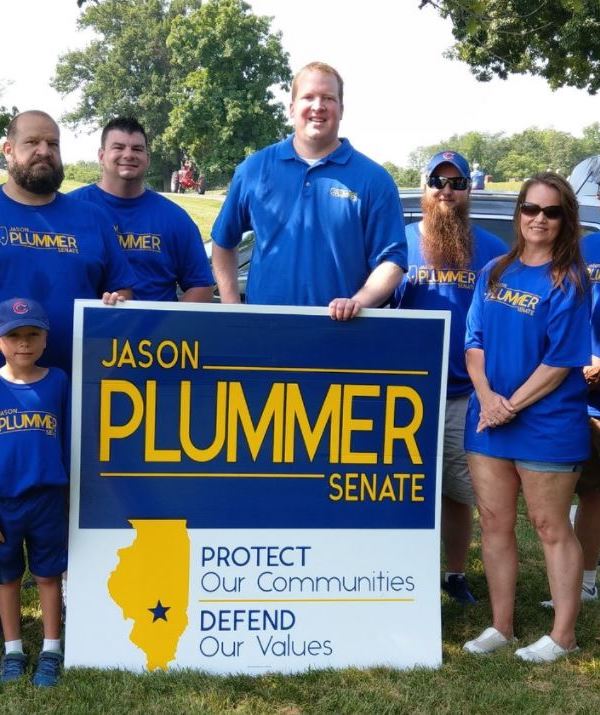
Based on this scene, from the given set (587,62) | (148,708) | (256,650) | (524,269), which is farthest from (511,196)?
(587,62)

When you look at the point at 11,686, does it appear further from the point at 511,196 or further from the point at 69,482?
the point at 511,196

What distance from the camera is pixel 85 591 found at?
129 inches

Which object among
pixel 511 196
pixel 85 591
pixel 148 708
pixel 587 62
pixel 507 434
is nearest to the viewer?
pixel 148 708

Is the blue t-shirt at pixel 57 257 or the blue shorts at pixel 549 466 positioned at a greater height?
the blue t-shirt at pixel 57 257

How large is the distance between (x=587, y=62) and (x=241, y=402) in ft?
58.7

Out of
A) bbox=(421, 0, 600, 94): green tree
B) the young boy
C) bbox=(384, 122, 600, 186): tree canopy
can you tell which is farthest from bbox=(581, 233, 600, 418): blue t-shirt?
bbox=(384, 122, 600, 186): tree canopy

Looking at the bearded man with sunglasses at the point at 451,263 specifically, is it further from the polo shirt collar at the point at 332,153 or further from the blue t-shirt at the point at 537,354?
the polo shirt collar at the point at 332,153

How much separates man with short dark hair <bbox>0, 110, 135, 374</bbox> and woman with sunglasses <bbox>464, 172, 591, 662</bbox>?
1.50 m

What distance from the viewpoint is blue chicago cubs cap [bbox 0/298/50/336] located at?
10.2 feet

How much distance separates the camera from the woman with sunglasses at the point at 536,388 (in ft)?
11.1

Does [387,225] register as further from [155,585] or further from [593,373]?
[155,585]

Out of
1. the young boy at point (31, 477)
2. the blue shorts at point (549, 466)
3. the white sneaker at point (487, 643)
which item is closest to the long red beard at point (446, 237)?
the blue shorts at point (549, 466)

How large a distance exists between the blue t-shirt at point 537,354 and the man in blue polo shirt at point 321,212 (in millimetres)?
452

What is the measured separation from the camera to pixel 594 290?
388cm
